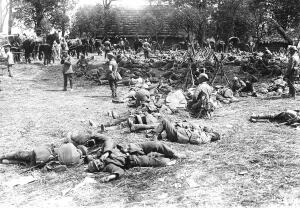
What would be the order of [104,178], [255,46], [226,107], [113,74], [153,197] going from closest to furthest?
[153,197]
[104,178]
[226,107]
[113,74]
[255,46]

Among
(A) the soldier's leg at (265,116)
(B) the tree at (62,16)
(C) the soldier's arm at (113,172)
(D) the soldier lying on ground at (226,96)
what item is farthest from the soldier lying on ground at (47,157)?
(B) the tree at (62,16)

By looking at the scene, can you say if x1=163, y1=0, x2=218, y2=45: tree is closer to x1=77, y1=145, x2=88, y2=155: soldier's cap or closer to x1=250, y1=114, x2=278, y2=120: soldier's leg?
x1=250, y1=114, x2=278, y2=120: soldier's leg

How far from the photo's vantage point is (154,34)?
3178cm

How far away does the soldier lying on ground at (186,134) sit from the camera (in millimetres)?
7868

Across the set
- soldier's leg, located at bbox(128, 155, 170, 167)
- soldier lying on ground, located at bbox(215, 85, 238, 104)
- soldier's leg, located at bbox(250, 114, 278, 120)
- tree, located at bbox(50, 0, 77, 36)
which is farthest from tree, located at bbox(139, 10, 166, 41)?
soldier's leg, located at bbox(128, 155, 170, 167)

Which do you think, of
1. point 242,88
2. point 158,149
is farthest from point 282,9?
point 158,149

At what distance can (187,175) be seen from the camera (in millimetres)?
6137

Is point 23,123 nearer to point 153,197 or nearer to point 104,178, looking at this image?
point 104,178

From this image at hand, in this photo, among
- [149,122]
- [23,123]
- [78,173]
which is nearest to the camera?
[78,173]

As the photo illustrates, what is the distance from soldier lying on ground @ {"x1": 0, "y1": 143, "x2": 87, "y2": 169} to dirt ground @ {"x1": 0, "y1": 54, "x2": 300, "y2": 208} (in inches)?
6.7

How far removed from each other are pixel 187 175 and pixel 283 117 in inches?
173

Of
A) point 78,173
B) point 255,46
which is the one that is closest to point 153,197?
point 78,173

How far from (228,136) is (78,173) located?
3.50 m

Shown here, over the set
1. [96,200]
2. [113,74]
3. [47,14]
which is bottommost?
[96,200]
